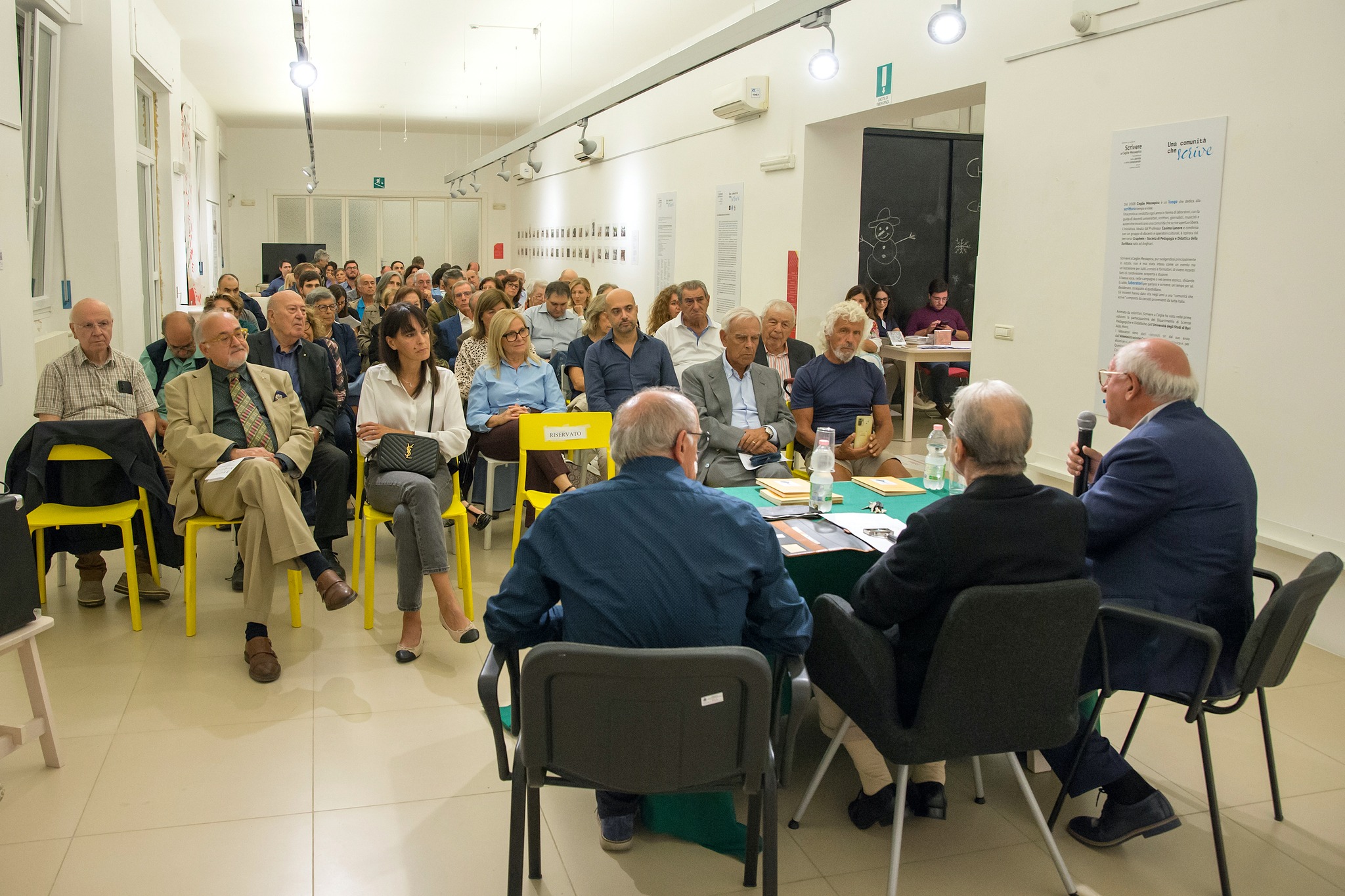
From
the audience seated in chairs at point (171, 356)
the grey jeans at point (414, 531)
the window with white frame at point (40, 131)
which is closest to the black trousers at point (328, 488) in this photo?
the grey jeans at point (414, 531)

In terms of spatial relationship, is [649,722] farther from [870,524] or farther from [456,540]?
[456,540]

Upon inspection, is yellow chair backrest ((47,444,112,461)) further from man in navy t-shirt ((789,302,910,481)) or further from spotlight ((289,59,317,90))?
spotlight ((289,59,317,90))

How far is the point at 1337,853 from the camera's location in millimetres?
2605

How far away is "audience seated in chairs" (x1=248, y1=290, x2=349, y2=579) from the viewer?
4520 mm

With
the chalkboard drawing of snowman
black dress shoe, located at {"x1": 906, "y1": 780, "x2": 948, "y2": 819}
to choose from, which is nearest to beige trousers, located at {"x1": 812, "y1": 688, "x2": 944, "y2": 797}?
black dress shoe, located at {"x1": 906, "y1": 780, "x2": 948, "y2": 819}

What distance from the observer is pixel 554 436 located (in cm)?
461

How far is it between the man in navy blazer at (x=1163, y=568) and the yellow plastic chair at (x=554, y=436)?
92.4 inches

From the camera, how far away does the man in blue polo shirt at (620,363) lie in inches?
216

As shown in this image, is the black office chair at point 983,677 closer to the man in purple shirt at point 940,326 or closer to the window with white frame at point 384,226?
the man in purple shirt at point 940,326

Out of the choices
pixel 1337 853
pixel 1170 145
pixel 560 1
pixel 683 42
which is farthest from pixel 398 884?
pixel 683 42

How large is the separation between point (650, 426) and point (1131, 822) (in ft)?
5.55

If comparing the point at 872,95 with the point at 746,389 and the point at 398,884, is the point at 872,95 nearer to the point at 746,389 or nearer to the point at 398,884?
the point at 746,389

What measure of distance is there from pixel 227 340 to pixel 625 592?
2789 mm

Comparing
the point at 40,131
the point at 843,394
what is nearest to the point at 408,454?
the point at 843,394
